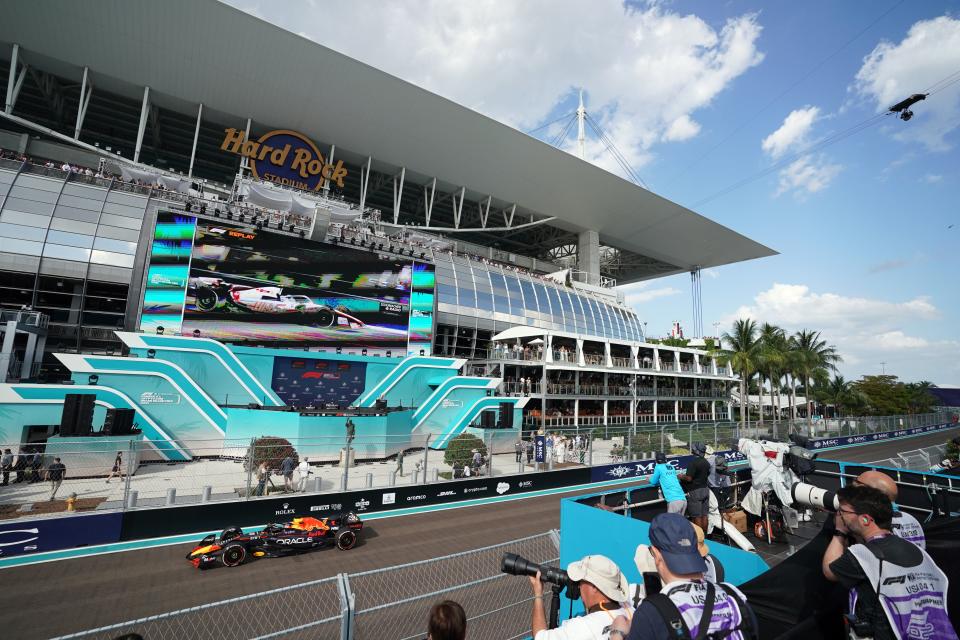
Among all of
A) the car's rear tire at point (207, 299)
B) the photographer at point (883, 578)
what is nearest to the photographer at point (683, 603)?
the photographer at point (883, 578)

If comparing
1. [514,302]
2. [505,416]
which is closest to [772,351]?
[514,302]

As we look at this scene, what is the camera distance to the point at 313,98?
3703 cm

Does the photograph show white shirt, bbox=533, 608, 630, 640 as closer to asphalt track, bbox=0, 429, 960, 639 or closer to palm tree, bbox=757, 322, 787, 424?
asphalt track, bbox=0, 429, 960, 639

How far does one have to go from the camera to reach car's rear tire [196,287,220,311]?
26.6 metres

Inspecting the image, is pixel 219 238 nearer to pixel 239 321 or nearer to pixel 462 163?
pixel 239 321

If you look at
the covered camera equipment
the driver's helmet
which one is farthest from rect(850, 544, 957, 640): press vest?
the driver's helmet

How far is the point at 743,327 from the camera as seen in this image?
47.4m

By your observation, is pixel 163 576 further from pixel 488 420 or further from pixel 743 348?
pixel 743 348

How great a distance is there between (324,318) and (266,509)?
19.5 meters

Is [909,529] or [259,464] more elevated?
[909,529]

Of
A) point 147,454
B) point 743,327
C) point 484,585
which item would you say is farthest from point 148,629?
point 743,327

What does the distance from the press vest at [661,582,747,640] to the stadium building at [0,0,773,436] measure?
27556mm

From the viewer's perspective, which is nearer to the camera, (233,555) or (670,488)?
(670,488)

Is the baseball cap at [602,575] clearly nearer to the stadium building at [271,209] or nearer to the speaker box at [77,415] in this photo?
the speaker box at [77,415]
